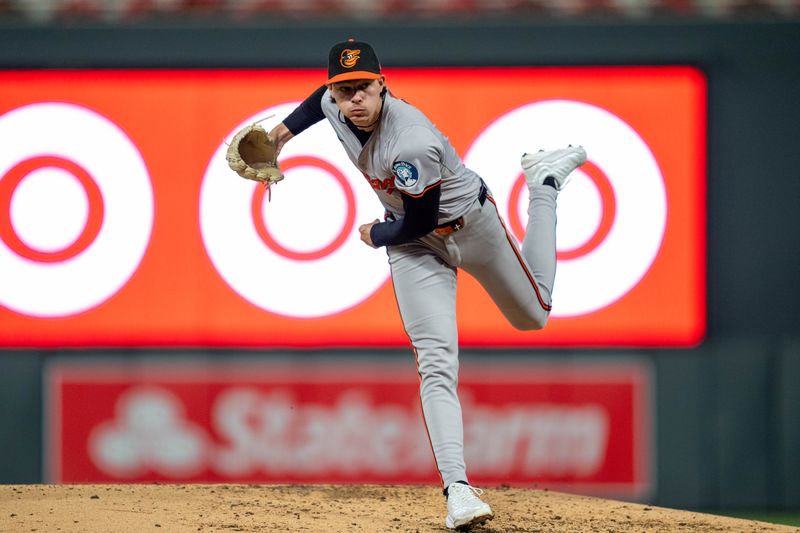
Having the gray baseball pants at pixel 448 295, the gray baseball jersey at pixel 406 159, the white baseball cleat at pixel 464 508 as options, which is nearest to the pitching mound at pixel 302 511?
the white baseball cleat at pixel 464 508

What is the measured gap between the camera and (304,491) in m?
4.00

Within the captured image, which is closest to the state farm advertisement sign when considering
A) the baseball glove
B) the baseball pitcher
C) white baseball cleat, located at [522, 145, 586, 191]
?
white baseball cleat, located at [522, 145, 586, 191]

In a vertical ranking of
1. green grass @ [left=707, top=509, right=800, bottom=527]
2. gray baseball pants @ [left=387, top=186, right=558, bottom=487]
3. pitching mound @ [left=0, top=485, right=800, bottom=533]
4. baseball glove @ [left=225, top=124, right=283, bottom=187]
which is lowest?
green grass @ [left=707, top=509, right=800, bottom=527]

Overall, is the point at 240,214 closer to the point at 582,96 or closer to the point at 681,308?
the point at 582,96

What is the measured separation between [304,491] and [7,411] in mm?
1963

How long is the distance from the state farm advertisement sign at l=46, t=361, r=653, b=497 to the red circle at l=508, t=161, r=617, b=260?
571mm

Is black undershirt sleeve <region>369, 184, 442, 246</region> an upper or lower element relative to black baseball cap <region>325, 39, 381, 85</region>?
lower

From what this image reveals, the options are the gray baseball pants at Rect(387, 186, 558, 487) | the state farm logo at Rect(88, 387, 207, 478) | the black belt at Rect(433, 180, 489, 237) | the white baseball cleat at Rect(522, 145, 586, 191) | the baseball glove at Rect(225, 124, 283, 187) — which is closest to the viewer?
the gray baseball pants at Rect(387, 186, 558, 487)

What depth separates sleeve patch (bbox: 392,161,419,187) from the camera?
2.94 m

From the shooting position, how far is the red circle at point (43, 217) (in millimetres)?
5148

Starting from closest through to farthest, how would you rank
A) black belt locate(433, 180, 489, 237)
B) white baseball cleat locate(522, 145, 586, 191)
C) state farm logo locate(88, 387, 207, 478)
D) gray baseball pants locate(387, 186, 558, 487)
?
1. gray baseball pants locate(387, 186, 558, 487)
2. black belt locate(433, 180, 489, 237)
3. white baseball cleat locate(522, 145, 586, 191)
4. state farm logo locate(88, 387, 207, 478)

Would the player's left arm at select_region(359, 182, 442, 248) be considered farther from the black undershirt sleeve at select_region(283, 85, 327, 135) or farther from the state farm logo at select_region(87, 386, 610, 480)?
the state farm logo at select_region(87, 386, 610, 480)

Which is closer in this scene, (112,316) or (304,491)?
(304,491)

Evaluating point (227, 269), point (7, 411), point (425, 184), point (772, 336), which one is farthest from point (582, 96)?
point (7, 411)
